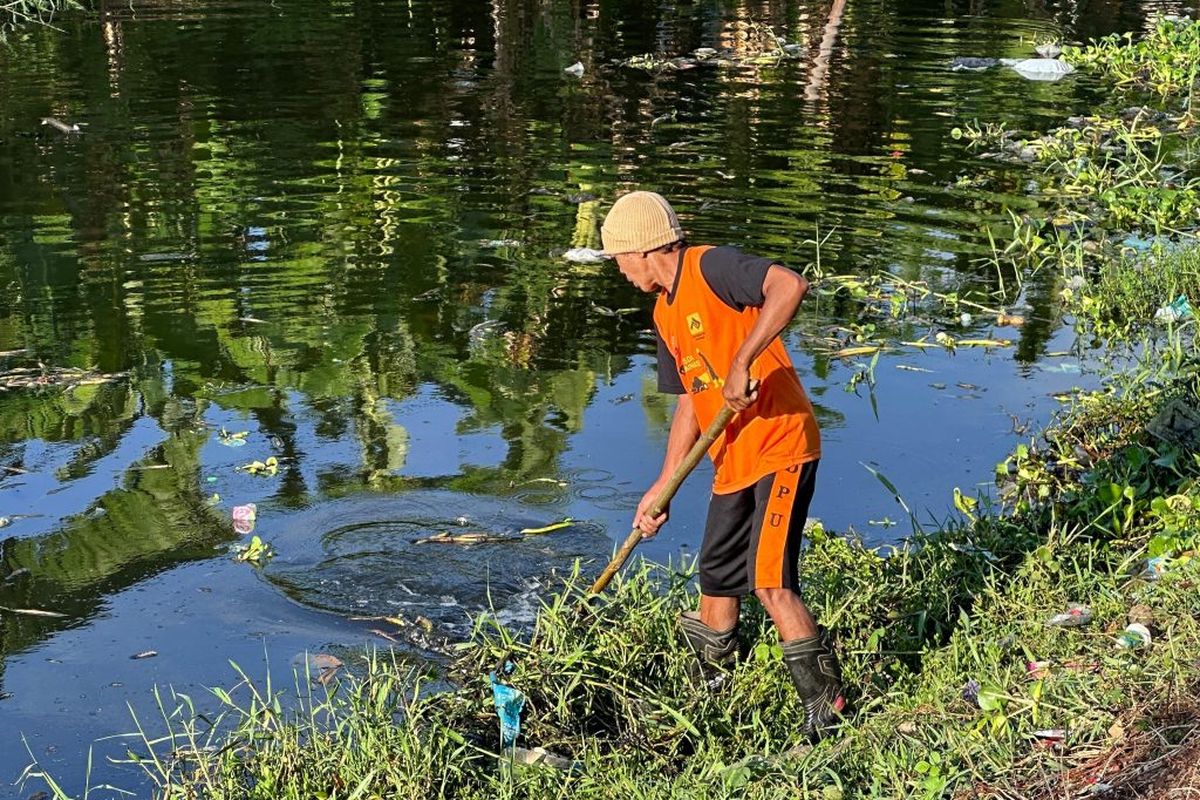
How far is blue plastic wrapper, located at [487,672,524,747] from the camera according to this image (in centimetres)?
414

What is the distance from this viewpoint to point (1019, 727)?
12.6 feet

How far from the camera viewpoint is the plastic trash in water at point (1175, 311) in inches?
291

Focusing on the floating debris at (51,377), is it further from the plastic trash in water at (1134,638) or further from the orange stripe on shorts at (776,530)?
the plastic trash in water at (1134,638)

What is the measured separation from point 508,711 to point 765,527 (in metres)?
0.89

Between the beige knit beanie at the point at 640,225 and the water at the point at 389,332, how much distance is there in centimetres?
162

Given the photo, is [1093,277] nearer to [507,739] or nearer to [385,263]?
[385,263]

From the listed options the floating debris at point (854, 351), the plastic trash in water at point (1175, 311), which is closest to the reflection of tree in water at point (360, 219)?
the plastic trash in water at point (1175, 311)

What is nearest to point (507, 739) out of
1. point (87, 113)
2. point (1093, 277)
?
point (1093, 277)

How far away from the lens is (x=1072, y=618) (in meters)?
4.55

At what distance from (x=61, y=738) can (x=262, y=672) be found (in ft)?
2.16

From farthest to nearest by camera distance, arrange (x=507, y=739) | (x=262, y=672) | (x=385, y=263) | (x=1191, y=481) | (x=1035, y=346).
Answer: (x=385, y=263) < (x=1035, y=346) < (x=1191, y=481) < (x=262, y=672) < (x=507, y=739)

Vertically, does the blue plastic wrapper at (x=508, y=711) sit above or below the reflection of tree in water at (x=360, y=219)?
below

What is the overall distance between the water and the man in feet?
4.06

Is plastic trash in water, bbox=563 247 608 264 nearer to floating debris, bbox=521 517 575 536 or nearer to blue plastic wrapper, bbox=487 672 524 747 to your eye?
floating debris, bbox=521 517 575 536
